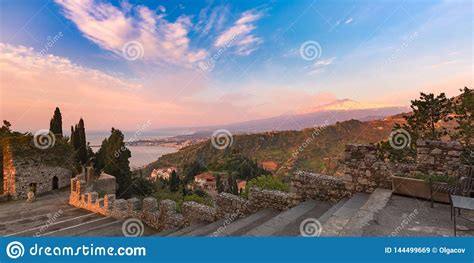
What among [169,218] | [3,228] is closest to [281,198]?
[169,218]

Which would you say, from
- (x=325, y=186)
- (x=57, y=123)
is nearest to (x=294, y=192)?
(x=325, y=186)

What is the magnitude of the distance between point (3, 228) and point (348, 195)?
41.7 feet

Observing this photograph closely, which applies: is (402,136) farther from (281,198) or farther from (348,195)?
(281,198)

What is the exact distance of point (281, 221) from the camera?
16.4ft

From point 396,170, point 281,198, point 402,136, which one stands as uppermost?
point 402,136

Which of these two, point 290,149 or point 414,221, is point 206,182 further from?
point 414,221

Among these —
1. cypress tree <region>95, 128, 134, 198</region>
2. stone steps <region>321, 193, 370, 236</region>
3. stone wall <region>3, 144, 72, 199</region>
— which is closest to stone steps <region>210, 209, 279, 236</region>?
stone steps <region>321, 193, 370, 236</region>

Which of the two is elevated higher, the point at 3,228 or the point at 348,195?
the point at 348,195

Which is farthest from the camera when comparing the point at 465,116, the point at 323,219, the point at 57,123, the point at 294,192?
the point at 57,123

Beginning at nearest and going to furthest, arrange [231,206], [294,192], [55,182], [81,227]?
1. [294,192]
2. [231,206]
3. [81,227]
4. [55,182]

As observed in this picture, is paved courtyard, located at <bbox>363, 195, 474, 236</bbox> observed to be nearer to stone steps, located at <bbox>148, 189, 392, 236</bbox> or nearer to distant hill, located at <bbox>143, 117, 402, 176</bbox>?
stone steps, located at <bbox>148, 189, 392, 236</bbox>

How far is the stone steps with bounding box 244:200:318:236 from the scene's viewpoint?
4.41 m

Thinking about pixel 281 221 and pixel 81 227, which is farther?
pixel 81 227

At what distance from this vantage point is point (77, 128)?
77.4ft
